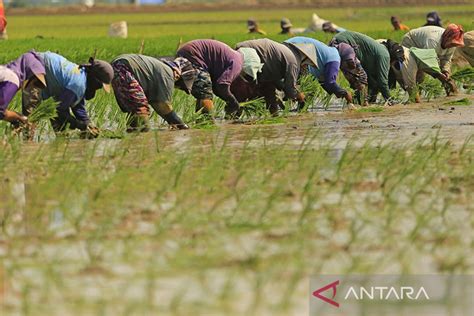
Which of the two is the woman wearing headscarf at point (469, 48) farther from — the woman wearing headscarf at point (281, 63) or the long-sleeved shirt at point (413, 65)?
the woman wearing headscarf at point (281, 63)

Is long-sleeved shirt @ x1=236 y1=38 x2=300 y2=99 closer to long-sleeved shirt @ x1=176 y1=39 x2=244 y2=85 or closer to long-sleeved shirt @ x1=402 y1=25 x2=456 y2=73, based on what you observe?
long-sleeved shirt @ x1=176 y1=39 x2=244 y2=85

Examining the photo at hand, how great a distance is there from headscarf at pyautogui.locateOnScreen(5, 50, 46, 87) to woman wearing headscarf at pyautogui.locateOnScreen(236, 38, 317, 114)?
290cm

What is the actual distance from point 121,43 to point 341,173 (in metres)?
15.8

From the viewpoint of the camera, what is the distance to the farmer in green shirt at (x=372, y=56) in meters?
12.3

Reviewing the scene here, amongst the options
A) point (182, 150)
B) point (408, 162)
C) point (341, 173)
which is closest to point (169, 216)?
point (341, 173)

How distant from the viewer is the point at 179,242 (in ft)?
15.4

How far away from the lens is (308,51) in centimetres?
1120

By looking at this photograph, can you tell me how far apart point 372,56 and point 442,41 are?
1.61 meters

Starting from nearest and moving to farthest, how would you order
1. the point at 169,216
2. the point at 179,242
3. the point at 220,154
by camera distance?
1. the point at 179,242
2. the point at 169,216
3. the point at 220,154

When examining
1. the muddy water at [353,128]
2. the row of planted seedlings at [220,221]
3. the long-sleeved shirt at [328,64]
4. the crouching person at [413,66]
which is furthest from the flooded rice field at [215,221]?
the crouching person at [413,66]

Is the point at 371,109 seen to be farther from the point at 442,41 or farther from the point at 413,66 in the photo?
the point at 442,41

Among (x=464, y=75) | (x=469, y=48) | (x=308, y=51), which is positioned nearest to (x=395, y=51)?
(x=308, y=51)

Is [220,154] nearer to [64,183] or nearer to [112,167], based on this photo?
[112,167]

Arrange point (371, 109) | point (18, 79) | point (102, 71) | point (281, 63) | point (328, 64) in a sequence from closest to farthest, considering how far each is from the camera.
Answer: point (18, 79) → point (102, 71) → point (281, 63) → point (328, 64) → point (371, 109)
